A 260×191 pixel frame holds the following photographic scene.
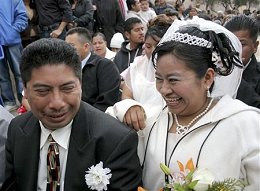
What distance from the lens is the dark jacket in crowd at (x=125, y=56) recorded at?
587cm

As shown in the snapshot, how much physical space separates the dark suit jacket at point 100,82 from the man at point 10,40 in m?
1.96

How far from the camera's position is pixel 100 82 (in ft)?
13.8

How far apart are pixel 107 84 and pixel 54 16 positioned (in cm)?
273

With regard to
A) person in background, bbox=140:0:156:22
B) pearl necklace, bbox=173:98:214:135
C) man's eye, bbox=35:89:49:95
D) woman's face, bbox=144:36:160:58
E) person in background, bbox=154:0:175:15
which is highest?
man's eye, bbox=35:89:49:95

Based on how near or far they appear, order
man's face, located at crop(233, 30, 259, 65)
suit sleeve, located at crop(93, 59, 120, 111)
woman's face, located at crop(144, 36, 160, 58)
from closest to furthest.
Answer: man's face, located at crop(233, 30, 259, 65) → woman's face, located at crop(144, 36, 160, 58) → suit sleeve, located at crop(93, 59, 120, 111)

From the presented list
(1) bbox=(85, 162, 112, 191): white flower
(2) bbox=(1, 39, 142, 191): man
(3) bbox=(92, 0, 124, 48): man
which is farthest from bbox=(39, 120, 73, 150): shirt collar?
(3) bbox=(92, 0, 124, 48): man

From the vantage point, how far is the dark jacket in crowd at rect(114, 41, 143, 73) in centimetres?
587

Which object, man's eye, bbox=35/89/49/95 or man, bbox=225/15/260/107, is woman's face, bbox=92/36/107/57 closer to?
man, bbox=225/15/260/107

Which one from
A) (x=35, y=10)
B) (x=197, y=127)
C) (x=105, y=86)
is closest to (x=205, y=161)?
(x=197, y=127)

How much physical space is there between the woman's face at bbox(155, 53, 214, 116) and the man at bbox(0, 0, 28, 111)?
4.10 m

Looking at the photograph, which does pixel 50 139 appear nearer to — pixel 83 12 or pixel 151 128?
pixel 151 128

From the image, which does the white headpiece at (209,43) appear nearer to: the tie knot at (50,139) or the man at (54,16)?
the tie knot at (50,139)

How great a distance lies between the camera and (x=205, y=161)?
2.09m

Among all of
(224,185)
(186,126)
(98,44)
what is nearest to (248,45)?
(186,126)
